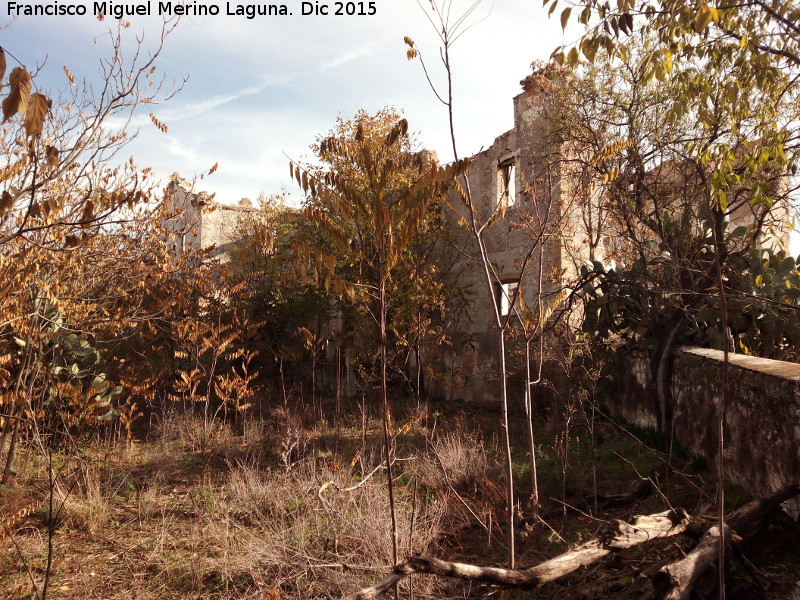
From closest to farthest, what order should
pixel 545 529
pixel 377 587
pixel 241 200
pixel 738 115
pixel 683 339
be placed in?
1. pixel 377 587
2. pixel 738 115
3. pixel 545 529
4. pixel 683 339
5. pixel 241 200

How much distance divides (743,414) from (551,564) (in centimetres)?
279

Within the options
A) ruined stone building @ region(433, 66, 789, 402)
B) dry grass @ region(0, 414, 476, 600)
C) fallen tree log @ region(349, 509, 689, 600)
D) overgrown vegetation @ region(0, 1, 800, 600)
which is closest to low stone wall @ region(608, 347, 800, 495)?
overgrown vegetation @ region(0, 1, 800, 600)

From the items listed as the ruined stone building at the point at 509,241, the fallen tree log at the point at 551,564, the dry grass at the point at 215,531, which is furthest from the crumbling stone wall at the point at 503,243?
the fallen tree log at the point at 551,564

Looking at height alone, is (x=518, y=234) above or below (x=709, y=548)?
above

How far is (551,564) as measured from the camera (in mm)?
2893

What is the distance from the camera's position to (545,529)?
4.91 metres

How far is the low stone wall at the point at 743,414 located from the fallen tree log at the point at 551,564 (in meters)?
1.27

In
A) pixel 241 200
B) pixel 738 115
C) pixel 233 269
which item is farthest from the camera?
pixel 241 200

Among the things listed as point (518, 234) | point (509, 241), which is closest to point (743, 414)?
point (518, 234)

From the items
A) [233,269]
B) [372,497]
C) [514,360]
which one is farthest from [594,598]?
[233,269]

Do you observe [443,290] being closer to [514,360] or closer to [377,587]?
[514,360]

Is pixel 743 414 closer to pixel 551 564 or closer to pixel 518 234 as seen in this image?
pixel 551 564

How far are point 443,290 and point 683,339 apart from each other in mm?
5552

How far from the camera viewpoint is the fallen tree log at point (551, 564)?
7.88 feet
